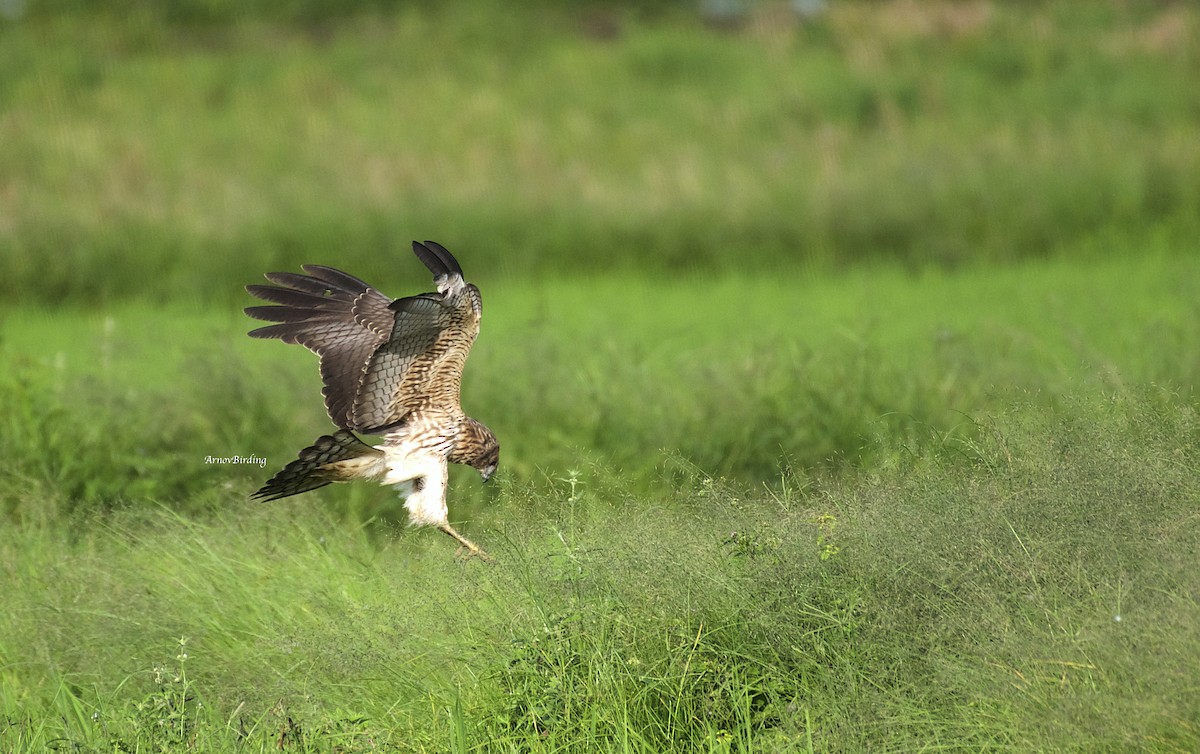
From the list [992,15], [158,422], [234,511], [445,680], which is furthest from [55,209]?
[992,15]

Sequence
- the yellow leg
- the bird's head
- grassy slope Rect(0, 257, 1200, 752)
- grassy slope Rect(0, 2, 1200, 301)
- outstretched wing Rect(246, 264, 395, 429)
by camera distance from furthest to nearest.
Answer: grassy slope Rect(0, 2, 1200, 301) < the bird's head < outstretched wing Rect(246, 264, 395, 429) < the yellow leg < grassy slope Rect(0, 257, 1200, 752)

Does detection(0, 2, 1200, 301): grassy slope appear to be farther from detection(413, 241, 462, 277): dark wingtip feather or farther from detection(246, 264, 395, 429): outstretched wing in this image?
detection(413, 241, 462, 277): dark wingtip feather

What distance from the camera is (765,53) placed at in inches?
698

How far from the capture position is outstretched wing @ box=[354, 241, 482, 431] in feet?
15.1

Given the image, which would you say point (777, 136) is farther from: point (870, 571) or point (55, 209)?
point (870, 571)

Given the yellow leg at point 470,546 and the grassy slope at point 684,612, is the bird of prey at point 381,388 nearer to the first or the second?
the yellow leg at point 470,546

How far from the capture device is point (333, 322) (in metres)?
5.32

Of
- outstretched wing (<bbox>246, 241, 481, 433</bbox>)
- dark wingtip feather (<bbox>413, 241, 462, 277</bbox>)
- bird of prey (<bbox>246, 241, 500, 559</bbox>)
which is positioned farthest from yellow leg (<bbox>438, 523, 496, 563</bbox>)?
dark wingtip feather (<bbox>413, 241, 462, 277</bbox>)

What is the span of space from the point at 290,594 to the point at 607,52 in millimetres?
14003

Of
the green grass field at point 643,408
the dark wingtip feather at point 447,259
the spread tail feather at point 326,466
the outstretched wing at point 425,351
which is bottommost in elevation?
the green grass field at point 643,408

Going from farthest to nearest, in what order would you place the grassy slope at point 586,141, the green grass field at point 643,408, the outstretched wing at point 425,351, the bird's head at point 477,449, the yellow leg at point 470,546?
the grassy slope at point 586,141 → the bird's head at point 477,449 → the outstretched wing at point 425,351 → the yellow leg at point 470,546 → the green grass field at point 643,408

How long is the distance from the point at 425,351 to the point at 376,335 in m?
0.36

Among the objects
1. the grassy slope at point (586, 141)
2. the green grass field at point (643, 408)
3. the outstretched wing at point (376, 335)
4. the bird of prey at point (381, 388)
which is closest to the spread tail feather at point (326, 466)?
the bird of prey at point (381, 388)

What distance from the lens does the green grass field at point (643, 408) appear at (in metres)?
3.80
